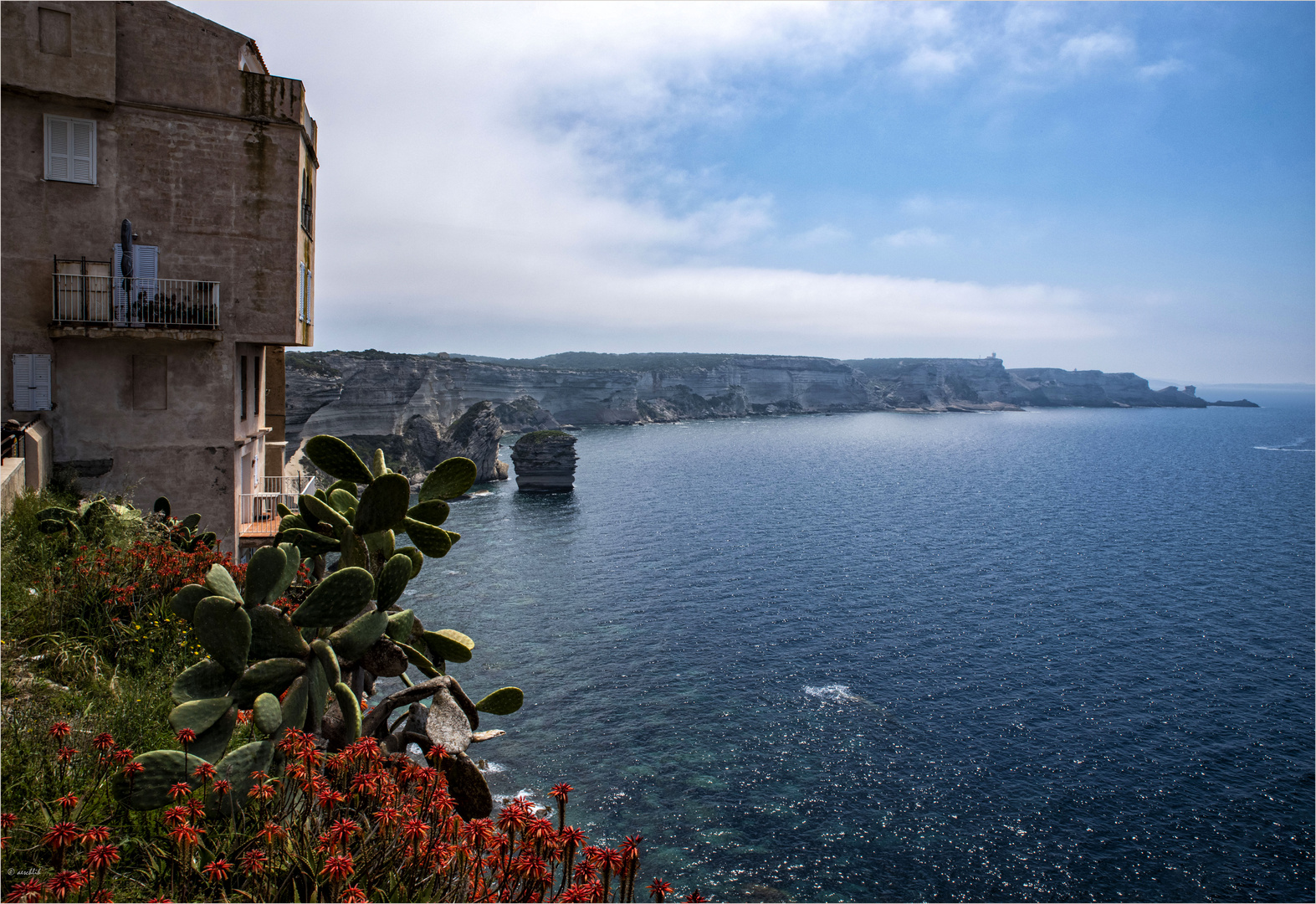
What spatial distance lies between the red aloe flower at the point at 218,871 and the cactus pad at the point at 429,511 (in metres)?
5.01

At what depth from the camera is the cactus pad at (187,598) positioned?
8.45 meters

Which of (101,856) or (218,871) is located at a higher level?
(101,856)

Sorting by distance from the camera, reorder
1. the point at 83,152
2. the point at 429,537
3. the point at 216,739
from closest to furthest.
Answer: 1. the point at 216,739
2. the point at 429,537
3. the point at 83,152

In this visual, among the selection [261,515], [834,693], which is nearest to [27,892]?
[261,515]

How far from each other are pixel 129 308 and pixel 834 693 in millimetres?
25319

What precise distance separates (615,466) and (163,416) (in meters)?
79.5

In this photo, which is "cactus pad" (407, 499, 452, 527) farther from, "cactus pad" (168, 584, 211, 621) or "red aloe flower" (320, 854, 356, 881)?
"red aloe flower" (320, 854, 356, 881)

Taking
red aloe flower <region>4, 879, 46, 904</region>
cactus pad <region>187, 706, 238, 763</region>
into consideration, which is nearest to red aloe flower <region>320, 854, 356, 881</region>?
red aloe flower <region>4, 879, 46, 904</region>

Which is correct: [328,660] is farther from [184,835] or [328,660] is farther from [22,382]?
[22,382]

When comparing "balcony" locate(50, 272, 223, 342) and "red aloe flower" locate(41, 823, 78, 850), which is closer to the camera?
"red aloe flower" locate(41, 823, 78, 850)

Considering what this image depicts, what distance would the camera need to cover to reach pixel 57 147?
1881cm

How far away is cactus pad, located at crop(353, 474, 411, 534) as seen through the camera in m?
8.78

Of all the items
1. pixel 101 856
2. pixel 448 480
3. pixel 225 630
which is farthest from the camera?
pixel 448 480

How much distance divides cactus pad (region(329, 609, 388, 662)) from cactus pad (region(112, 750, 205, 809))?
2011 mm
